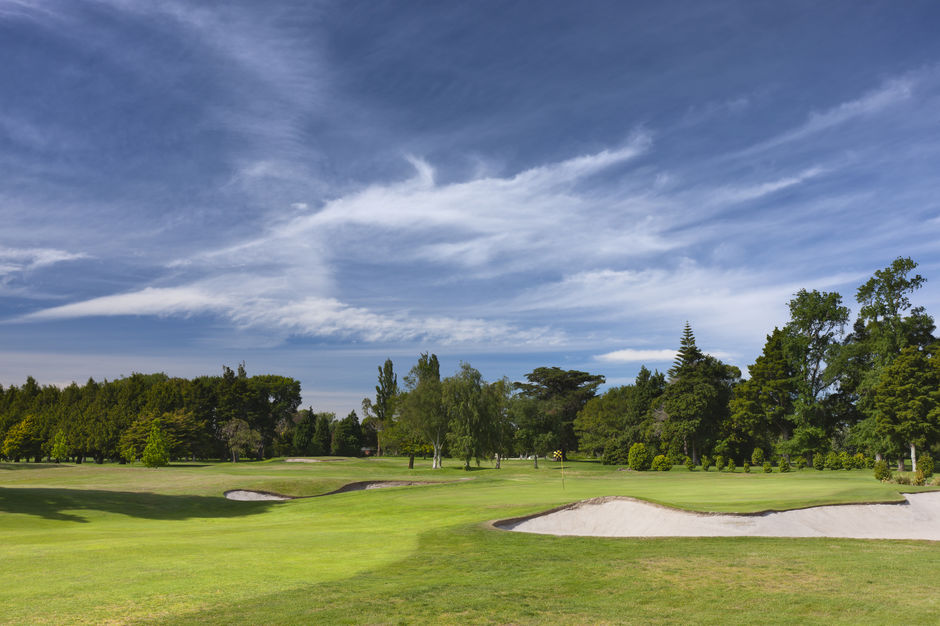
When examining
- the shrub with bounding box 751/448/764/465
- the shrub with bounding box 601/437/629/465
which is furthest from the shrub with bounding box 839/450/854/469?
the shrub with bounding box 601/437/629/465

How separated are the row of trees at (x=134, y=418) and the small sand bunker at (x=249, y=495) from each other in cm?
4245

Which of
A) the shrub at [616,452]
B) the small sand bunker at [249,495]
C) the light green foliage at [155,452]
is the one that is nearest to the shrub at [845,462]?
the shrub at [616,452]

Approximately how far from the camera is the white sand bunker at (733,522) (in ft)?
67.5

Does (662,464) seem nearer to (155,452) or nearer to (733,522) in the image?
(733,522)

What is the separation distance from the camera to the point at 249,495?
42125mm

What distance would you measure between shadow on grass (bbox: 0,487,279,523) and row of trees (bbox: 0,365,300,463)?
162ft

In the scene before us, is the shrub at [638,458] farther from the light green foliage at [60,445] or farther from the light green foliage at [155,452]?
the light green foliage at [60,445]

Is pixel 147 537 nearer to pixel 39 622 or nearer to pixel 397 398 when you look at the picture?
pixel 39 622

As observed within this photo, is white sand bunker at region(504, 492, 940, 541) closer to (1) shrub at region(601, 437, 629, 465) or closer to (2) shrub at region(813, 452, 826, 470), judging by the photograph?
(2) shrub at region(813, 452, 826, 470)

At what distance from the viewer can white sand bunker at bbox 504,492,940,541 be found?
67.5 ft

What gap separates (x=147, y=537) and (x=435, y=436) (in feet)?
163

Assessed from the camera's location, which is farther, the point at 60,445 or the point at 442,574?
the point at 60,445

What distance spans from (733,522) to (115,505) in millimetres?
28730


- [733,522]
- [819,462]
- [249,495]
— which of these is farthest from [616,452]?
[733,522]
